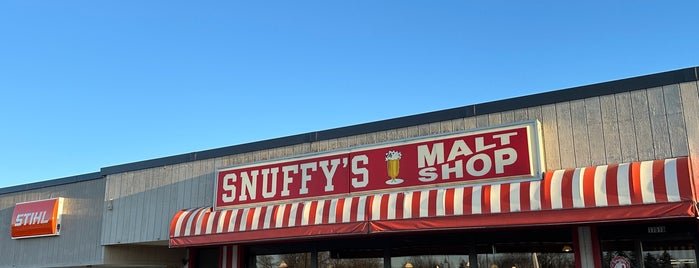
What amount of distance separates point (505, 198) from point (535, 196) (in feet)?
1.50

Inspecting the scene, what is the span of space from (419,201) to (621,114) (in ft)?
11.2

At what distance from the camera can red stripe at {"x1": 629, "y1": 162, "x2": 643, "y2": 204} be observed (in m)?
8.86

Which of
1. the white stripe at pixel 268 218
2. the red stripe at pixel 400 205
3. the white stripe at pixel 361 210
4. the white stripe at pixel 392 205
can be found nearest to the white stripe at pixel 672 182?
the red stripe at pixel 400 205

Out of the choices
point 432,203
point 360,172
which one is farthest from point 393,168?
point 432,203

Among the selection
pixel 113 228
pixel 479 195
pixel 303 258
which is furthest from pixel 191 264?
pixel 479 195

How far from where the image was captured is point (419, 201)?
1070cm

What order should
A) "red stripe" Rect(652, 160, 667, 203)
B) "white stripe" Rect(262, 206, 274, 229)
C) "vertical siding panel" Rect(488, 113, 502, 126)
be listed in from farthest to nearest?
"white stripe" Rect(262, 206, 274, 229) < "vertical siding panel" Rect(488, 113, 502, 126) < "red stripe" Rect(652, 160, 667, 203)

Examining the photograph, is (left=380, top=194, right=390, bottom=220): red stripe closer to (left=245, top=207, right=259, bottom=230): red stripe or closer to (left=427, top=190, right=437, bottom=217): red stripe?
(left=427, top=190, right=437, bottom=217): red stripe

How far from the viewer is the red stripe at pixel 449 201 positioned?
10289 mm

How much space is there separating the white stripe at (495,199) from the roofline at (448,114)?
1.47 metres

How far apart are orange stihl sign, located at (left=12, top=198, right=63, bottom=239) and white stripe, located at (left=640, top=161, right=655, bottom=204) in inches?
549

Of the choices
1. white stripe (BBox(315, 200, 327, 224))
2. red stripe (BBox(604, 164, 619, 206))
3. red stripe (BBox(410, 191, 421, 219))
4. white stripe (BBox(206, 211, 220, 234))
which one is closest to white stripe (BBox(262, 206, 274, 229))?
white stripe (BBox(315, 200, 327, 224))

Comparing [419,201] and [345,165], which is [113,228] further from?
[419,201]

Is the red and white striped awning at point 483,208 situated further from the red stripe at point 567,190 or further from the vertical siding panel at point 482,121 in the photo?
the vertical siding panel at point 482,121
